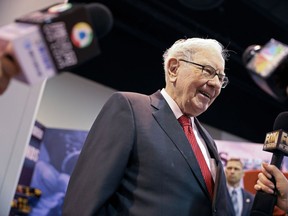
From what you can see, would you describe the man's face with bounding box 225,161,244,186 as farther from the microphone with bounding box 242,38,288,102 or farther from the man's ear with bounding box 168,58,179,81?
the microphone with bounding box 242,38,288,102

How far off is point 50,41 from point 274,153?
1.13 metres

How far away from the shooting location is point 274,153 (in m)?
1.54

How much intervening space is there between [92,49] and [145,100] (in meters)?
0.97

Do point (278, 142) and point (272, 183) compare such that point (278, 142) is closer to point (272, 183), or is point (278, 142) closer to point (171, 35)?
point (272, 183)

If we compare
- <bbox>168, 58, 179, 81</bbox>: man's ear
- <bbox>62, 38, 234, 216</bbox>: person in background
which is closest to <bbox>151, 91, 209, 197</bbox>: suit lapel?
<bbox>62, 38, 234, 216</bbox>: person in background

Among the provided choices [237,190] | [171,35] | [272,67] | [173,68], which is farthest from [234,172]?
[272,67]

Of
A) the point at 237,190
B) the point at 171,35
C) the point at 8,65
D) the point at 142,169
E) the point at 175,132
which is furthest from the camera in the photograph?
the point at 171,35

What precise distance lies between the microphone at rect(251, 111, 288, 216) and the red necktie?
0.18m

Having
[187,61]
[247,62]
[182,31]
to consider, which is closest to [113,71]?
[182,31]

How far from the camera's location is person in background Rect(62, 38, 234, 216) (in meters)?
1.44

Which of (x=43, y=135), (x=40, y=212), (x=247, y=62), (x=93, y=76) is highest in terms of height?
(x=247, y=62)

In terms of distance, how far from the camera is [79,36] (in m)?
0.70

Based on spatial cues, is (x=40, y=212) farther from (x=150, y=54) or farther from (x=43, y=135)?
(x=150, y=54)

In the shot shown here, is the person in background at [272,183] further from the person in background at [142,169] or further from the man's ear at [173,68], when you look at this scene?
the man's ear at [173,68]
